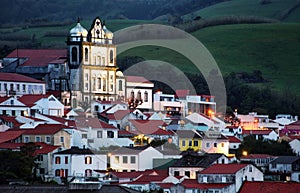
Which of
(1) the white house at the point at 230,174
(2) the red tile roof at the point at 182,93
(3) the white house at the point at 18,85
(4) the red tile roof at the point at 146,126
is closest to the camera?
(1) the white house at the point at 230,174

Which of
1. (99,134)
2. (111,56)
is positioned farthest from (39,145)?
(111,56)

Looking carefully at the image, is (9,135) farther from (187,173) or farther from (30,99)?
(30,99)

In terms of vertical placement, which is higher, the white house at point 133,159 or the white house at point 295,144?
the white house at point 295,144

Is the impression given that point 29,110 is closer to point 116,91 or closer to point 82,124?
point 82,124

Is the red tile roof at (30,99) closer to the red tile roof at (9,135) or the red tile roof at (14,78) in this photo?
the red tile roof at (14,78)

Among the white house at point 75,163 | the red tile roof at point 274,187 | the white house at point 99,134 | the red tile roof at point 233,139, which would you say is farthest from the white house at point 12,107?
the red tile roof at point 274,187

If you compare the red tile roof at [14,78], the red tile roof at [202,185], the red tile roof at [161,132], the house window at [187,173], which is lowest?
the red tile roof at [202,185]
